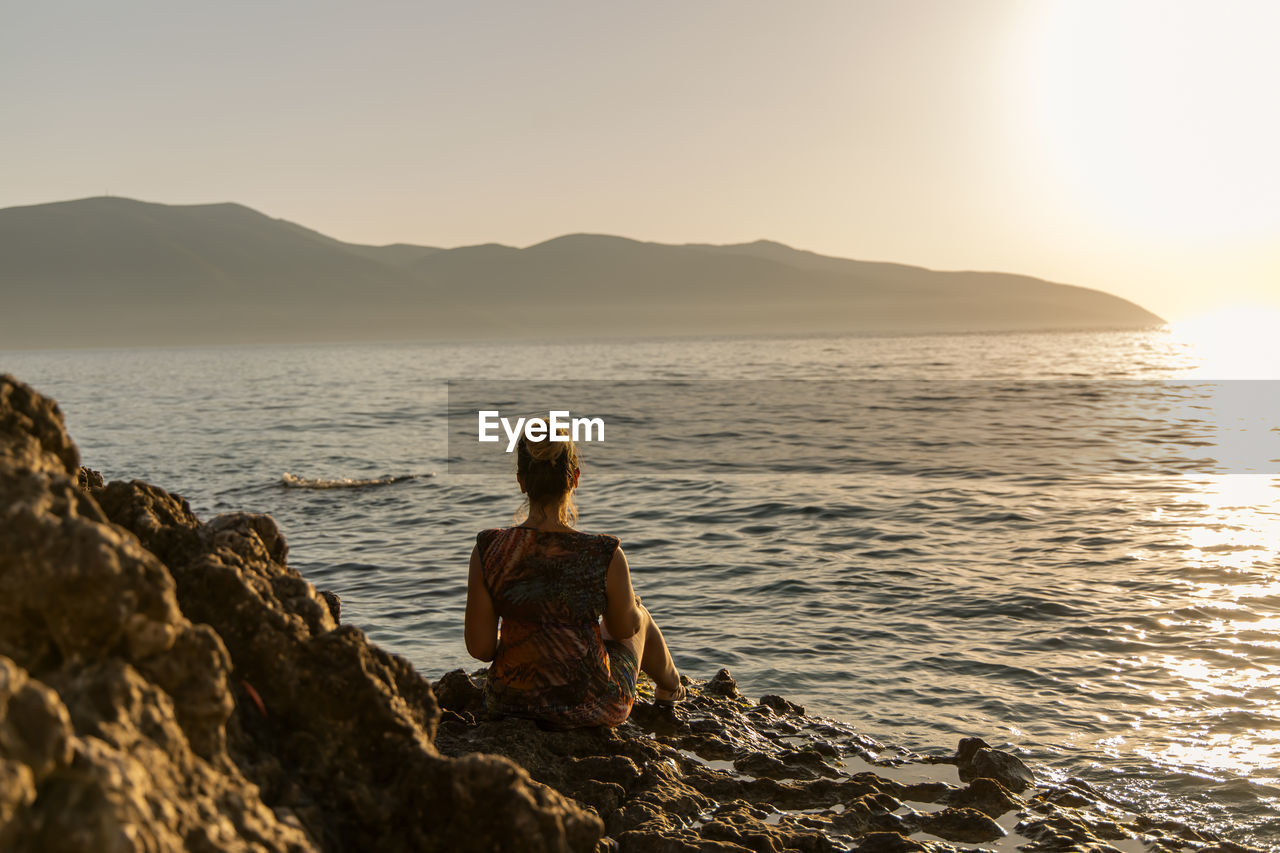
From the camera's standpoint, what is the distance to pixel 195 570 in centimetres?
349

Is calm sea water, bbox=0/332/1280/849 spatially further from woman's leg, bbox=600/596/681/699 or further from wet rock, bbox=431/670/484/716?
wet rock, bbox=431/670/484/716

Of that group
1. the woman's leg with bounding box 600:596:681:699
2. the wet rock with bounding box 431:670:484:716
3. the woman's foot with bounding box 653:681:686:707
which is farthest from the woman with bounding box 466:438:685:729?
the woman's foot with bounding box 653:681:686:707

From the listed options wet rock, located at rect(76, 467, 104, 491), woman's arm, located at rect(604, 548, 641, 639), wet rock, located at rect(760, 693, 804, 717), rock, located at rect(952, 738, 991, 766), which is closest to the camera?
wet rock, located at rect(76, 467, 104, 491)

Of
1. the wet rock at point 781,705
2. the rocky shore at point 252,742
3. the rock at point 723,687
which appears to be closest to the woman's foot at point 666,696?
the rock at point 723,687

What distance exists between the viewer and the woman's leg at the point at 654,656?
216 inches

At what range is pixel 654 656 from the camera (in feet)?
19.6

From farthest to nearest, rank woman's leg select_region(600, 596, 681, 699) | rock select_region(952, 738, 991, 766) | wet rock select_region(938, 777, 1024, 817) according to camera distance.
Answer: rock select_region(952, 738, 991, 766) < woman's leg select_region(600, 596, 681, 699) < wet rock select_region(938, 777, 1024, 817)

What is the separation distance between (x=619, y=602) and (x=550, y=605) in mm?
346

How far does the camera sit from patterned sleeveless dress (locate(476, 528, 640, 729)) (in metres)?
5.01

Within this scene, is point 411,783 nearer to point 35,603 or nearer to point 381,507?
point 35,603

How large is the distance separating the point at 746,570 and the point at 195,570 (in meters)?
8.70

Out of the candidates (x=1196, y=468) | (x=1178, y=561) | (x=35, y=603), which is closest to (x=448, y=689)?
(x=35, y=603)

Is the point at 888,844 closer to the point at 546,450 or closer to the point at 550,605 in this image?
the point at 550,605

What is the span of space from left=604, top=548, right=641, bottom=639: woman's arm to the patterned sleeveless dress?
1.6 inches
